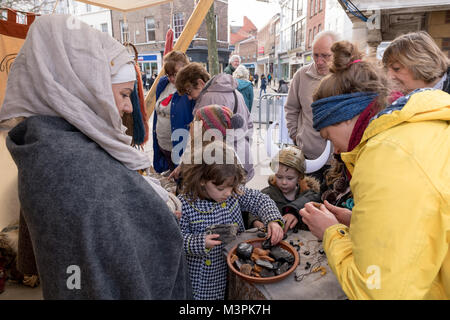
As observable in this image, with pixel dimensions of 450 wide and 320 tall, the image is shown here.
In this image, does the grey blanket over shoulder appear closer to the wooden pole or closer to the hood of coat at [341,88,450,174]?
the hood of coat at [341,88,450,174]

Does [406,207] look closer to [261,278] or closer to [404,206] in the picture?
[404,206]

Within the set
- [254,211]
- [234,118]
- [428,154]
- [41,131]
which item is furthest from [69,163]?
[234,118]

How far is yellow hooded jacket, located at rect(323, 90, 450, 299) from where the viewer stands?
81 centimetres

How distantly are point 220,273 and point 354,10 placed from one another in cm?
617

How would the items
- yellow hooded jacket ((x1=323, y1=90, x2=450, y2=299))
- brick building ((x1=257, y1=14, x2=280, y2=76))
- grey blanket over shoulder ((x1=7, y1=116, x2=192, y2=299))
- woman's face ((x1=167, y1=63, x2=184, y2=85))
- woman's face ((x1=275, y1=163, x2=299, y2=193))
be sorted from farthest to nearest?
brick building ((x1=257, y1=14, x2=280, y2=76)) < woman's face ((x1=167, y1=63, x2=184, y2=85)) < woman's face ((x1=275, y1=163, x2=299, y2=193)) < grey blanket over shoulder ((x1=7, y1=116, x2=192, y2=299)) < yellow hooded jacket ((x1=323, y1=90, x2=450, y2=299))

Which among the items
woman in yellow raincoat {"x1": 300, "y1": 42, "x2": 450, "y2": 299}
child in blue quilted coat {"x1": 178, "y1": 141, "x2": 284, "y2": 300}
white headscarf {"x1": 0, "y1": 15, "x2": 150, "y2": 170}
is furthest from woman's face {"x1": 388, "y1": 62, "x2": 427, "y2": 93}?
white headscarf {"x1": 0, "y1": 15, "x2": 150, "y2": 170}

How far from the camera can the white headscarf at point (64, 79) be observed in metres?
1.07

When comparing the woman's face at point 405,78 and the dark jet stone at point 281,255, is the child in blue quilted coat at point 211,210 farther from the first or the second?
the woman's face at point 405,78

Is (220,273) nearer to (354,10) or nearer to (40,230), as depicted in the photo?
(40,230)

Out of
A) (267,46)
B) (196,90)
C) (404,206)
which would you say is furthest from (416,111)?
(267,46)

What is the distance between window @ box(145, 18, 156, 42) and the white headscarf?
84.3ft

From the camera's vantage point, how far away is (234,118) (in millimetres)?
2656

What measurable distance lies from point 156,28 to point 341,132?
84.3 feet

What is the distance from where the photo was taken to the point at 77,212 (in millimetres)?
977
